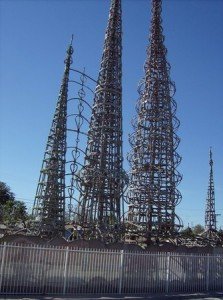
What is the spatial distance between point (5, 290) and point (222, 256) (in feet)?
43.4

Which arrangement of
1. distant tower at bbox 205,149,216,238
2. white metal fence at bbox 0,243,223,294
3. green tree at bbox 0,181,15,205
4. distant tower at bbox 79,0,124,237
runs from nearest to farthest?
white metal fence at bbox 0,243,223,294 → distant tower at bbox 79,0,124,237 → distant tower at bbox 205,149,216,238 → green tree at bbox 0,181,15,205

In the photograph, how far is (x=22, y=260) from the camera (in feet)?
61.2

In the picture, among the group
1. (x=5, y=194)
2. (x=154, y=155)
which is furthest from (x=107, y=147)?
(x=5, y=194)

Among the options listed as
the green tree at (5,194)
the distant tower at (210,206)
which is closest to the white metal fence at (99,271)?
the distant tower at (210,206)

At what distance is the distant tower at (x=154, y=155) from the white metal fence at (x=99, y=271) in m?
15.8

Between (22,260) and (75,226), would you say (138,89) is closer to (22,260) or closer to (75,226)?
(75,226)

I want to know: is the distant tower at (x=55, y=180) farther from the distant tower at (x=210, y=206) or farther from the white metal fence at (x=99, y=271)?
the distant tower at (x=210, y=206)

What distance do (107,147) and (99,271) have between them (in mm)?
21445

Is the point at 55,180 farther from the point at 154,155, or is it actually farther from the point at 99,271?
the point at 99,271

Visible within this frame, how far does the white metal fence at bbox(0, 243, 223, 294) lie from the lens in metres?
18.6

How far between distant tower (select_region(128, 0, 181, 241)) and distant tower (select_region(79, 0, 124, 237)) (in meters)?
3.62

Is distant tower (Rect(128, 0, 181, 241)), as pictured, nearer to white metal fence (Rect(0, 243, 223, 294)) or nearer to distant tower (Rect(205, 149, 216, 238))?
white metal fence (Rect(0, 243, 223, 294))

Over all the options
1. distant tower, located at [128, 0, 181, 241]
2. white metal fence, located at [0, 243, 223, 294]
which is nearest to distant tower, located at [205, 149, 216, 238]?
distant tower, located at [128, 0, 181, 241]

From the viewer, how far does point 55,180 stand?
1620 inches
